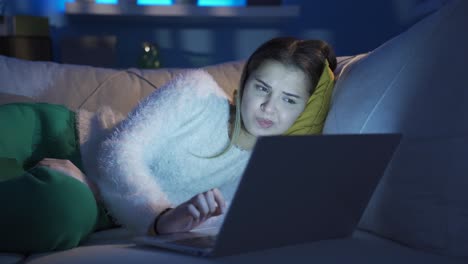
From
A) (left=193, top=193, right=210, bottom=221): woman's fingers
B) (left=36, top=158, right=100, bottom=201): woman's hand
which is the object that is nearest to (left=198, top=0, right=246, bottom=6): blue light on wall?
(left=36, top=158, right=100, bottom=201): woman's hand

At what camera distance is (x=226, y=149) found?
5.07ft

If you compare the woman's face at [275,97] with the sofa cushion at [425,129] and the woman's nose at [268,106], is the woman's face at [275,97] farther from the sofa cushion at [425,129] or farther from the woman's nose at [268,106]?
the sofa cushion at [425,129]

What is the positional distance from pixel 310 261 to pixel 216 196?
213 millimetres

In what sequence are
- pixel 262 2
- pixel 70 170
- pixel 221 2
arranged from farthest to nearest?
pixel 221 2 → pixel 262 2 → pixel 70 170

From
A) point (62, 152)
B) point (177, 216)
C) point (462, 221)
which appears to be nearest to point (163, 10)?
point (62, 152)

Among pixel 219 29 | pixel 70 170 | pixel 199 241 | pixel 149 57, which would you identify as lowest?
pixel 149 57

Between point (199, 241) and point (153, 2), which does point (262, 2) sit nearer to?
point (153, 2)

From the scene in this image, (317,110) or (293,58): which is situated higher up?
(293,58)

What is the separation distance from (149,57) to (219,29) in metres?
0.47

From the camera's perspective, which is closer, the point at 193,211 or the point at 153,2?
the point at 193,211

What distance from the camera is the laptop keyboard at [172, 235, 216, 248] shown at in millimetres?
883

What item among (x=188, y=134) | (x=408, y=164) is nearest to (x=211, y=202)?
(x=408, y=164)

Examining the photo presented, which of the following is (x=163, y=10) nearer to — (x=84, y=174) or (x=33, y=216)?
(x=84, y=174)

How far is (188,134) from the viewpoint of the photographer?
5.04 feet
